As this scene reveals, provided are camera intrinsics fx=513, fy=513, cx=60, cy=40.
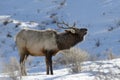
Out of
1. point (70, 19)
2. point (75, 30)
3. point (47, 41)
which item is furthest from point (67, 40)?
point (70, 19)

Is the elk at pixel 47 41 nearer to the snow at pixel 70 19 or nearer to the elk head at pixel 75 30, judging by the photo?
the elk head at pixel 75 30

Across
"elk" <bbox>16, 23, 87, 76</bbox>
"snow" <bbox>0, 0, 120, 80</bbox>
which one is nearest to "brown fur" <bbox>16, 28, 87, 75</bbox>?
"elk" <bbox>16, 23, 87, 76</bbox>

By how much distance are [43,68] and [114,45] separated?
15.1 feet

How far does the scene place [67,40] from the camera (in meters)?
12.6

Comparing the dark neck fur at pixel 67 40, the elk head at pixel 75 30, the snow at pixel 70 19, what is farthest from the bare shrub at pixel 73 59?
the snow at pixel 70 19

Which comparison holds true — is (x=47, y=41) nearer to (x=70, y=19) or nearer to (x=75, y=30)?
(x=75, y=30)

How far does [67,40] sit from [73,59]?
2.34 feet

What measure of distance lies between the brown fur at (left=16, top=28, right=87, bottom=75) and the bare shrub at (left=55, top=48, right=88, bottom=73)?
27 cm

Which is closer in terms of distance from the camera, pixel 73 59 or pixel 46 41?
pixel 73 59

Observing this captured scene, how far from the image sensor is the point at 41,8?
78.6 ft

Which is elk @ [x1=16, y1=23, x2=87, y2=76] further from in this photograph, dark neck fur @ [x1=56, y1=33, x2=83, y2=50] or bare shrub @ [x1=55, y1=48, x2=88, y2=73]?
bare shrub @ [x1=55, y1=48, x2=88, y2=73]

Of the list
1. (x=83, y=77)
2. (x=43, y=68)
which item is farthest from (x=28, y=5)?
(x=83, y=77)

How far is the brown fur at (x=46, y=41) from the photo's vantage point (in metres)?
12.3

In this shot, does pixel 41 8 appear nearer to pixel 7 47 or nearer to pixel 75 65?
pixel 7 47
